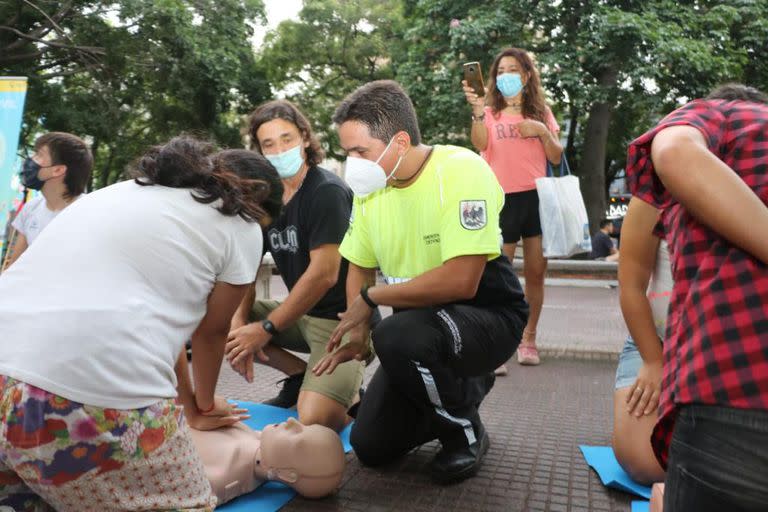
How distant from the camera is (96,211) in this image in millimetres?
1878

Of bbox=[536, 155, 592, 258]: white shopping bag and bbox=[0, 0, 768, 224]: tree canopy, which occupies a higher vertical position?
bbox=[0, 0, 768, 224]: tree canopy

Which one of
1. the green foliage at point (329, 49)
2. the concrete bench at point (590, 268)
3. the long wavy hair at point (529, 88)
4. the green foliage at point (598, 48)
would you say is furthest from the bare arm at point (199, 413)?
the green foliage at point (329, 49)

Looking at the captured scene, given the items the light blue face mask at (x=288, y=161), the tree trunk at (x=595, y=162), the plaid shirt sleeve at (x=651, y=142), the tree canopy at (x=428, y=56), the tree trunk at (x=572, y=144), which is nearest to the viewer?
the plaid shirt sleeve at (x=651, y=142)

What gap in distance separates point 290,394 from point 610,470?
177cm

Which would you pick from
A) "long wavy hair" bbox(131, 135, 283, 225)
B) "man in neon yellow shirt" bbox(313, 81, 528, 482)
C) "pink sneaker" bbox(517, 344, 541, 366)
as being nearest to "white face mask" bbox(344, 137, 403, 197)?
"man in neon yellow shirt" bbox(313, 81, 528, 482)

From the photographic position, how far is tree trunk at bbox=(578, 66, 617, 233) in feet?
51.9

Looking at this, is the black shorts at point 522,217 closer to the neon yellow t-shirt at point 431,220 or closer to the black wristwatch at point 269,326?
the neon yellow t-shirt at point 431,220

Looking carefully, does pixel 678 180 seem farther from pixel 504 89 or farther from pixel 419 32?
pixel 419 32

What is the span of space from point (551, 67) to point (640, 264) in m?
12.5

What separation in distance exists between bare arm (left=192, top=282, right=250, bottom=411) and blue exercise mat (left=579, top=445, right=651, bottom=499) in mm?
1531

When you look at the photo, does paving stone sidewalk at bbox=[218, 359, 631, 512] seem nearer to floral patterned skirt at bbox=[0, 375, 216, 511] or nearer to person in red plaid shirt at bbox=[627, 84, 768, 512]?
floral patterned skirt at bbox=[0, 375, 216, 511]

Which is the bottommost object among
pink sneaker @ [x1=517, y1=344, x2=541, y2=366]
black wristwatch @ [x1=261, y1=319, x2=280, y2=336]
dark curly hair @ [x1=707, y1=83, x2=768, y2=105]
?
pink sneaker @ [x1=517, y1=344, x2=541, y2=366]

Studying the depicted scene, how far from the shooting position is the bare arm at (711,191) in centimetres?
124

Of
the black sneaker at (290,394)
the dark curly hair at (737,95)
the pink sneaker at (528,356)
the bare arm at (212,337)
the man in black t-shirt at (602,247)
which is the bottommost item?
the man in black t-shirt at (602,247)
